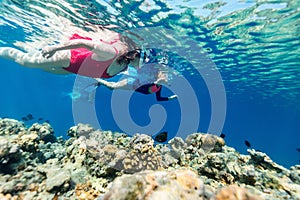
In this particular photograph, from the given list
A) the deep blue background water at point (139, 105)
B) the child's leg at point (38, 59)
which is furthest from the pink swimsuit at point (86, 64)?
the deep blue background water at point (139, 105)

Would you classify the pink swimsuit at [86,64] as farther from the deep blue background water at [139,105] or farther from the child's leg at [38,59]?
the deep blue background water at [139,105]

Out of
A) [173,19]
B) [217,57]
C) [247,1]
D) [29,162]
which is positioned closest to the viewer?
[29,162]

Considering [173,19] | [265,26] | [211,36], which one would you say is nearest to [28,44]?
[173,19]

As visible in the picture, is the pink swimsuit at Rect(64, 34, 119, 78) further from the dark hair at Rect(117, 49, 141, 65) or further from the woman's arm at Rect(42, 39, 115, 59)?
the woman's arm at Rect(42, 39, 115, 59)

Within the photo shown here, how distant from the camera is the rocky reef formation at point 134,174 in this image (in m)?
2.27

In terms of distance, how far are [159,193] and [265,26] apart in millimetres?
12828

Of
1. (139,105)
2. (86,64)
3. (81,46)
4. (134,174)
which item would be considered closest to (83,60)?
A: (86,64)

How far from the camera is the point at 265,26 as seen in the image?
1148cm

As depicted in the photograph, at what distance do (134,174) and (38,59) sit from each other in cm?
559

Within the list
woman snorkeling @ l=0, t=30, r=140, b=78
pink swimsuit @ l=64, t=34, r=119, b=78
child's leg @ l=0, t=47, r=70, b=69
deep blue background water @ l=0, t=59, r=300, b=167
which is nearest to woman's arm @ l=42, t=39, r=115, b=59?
woman snorkeling @ l=0, t=30, r=140, b=78

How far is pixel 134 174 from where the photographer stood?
2.55 metres

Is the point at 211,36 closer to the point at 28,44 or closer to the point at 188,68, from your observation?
the point at 188,68

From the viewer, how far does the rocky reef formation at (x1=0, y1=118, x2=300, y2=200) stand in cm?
227

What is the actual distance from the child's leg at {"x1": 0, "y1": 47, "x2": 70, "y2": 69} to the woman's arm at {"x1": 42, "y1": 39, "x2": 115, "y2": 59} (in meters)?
1.04
